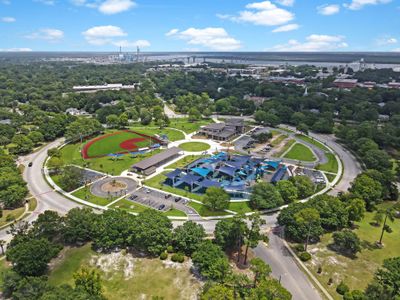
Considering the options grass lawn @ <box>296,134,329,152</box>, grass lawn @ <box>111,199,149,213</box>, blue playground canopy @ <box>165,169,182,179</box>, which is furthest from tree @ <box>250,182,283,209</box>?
grass lawn @ <box>296,134,329,152</box>

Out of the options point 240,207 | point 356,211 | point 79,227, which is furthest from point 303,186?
point 79,227

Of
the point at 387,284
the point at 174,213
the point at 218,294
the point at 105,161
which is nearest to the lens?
the point at 218,294

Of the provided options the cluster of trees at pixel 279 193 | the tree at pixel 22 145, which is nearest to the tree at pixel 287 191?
the cluster of trees at pixel 279 193

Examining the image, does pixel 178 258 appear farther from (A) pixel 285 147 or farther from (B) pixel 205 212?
(A) pixel 285 147

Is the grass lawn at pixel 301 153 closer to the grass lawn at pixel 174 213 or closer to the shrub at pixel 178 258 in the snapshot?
the grass lawn at pixel 174 213

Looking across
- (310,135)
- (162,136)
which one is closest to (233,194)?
(162,136)

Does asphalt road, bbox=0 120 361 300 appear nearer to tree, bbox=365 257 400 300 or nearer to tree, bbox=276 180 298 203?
tree, bbox=276 180 298 203

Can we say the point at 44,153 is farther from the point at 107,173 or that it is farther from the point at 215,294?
the point at 215,294
